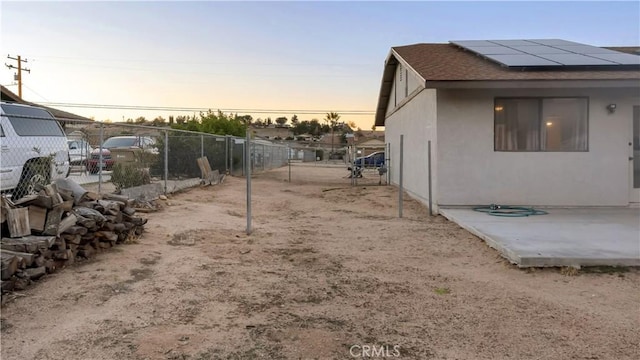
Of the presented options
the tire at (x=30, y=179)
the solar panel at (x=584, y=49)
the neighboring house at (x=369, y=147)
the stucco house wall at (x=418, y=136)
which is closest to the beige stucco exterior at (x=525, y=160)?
the stucco house wall at (x=418, y=136)

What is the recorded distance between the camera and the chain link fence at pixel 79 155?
707cm

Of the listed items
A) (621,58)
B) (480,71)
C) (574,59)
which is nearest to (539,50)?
(574,59)

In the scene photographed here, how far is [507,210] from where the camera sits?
30.3 ft

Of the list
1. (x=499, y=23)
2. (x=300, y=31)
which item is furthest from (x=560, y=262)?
(x=300, y=31)

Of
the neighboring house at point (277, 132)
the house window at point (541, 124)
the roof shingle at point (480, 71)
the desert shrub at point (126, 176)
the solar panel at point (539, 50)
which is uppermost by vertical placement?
the neighboring house at point (277, 132)

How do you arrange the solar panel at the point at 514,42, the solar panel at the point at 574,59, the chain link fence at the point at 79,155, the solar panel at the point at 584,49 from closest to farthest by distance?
the chain link fence at the point at 79,155, the solar panel at the point at 574,59, the solar panel at the point at 584,49, the solar panel at the point at 514,42

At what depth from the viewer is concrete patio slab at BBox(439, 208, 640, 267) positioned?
5211mm

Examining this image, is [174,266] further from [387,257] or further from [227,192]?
[227,192]

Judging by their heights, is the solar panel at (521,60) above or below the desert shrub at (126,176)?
above

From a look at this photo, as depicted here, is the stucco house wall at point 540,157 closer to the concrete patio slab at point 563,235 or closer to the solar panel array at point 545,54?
the concrete patio slab at point 563,235

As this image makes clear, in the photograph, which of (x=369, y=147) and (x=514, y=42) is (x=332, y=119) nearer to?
(x=369, y=147)

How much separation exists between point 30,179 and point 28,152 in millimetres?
751

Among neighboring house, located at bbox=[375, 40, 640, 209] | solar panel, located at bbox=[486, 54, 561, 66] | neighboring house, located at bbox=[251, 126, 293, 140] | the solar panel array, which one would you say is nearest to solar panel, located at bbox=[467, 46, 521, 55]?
the solar panel array

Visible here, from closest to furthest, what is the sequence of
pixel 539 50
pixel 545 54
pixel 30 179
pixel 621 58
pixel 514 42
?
pixel 30 179
pixel 621 58
pixel 545 54
pixel 539 50
pixel 514 42
